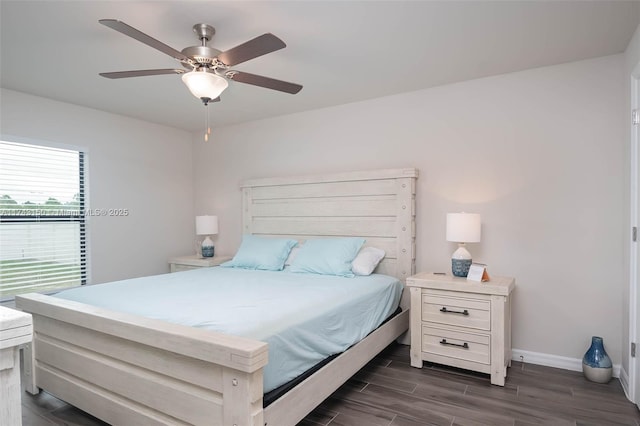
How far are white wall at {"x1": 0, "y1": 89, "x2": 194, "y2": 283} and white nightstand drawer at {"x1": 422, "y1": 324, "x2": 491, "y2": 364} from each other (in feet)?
11.2

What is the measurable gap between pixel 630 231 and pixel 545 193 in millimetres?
643

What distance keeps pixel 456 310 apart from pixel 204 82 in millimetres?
2397

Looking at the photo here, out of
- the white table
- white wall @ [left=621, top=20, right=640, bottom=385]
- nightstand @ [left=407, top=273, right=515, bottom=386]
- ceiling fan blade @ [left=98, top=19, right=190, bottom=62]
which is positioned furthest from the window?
white wall @ [left=621, top=20, right=640, bottom=385]

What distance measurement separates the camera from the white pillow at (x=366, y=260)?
341 centimetres

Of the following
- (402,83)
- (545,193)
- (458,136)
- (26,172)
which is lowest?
(545,193)

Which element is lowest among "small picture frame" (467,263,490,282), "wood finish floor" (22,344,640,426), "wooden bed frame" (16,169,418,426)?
"wood finish floor" (22,344,640,426)

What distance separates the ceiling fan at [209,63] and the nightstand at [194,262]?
2.50m

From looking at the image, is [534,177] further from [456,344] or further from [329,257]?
[329,257]

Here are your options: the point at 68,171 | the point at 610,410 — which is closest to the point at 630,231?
the point at 610,410

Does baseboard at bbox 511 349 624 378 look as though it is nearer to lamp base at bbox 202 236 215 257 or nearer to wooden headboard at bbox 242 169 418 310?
wooden headboard at bbox 242 169 418 310

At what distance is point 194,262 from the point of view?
4.47m

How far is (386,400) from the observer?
2.46 metres

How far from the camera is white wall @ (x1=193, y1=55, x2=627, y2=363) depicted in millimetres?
2836

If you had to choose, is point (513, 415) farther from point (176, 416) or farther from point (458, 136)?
point (458, 136)
